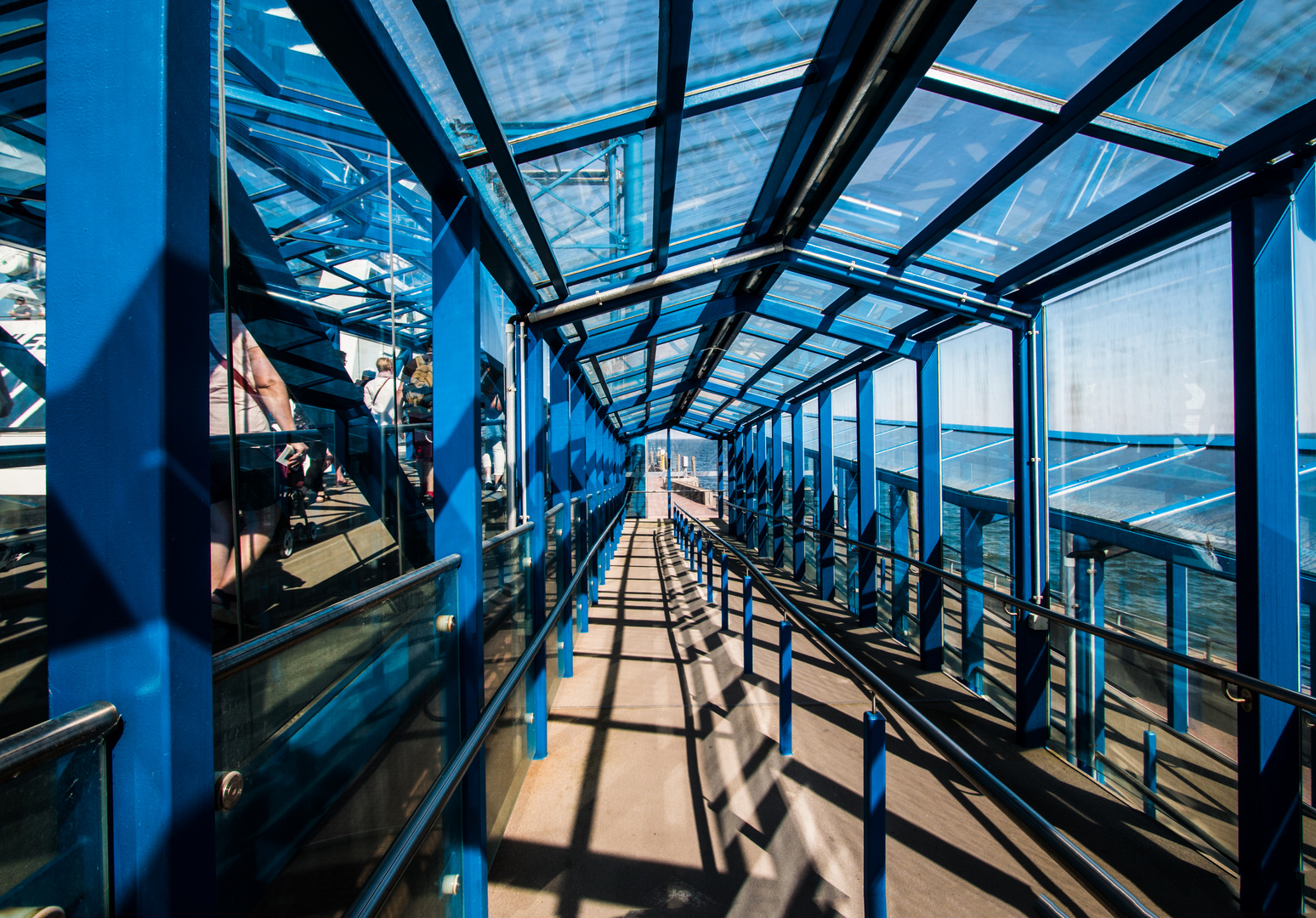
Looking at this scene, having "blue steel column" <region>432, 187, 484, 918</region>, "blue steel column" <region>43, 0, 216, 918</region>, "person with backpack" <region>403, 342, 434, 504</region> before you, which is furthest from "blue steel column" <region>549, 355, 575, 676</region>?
"blue steel column" <region>43, 0, 216, 918</region>

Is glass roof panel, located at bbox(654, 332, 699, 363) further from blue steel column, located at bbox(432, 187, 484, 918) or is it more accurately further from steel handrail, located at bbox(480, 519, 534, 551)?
blue steel column, located at bbox(432, 187, 484, 918)

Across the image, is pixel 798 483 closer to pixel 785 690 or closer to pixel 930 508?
pixel 930 508

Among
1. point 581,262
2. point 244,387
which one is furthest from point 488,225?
point 581,262

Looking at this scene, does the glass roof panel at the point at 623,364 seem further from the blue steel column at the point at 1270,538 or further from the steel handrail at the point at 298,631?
Result: the steel handrail at the point at 298,631

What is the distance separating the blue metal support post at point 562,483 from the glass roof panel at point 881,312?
8.84 ft

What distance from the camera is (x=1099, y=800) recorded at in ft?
11.0

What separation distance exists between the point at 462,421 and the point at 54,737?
70.8 inches

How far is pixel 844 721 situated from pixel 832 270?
3.07 m

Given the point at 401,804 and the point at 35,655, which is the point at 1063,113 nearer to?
the point at 401,804

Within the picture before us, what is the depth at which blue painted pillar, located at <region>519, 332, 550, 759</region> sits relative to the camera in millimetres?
3867

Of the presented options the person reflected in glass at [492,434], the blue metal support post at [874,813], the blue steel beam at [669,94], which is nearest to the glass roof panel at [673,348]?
the person reflected in glass at [492,434]

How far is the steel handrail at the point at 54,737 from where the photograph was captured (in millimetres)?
602

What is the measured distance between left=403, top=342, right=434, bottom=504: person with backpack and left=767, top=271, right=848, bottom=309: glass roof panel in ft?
9.42

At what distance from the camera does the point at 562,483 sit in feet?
19.1
